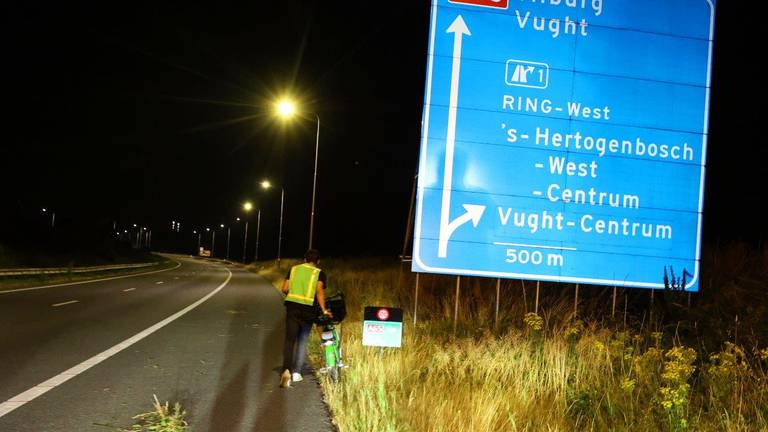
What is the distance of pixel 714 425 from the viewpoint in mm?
5484

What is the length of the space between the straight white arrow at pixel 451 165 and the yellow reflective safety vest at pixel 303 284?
2029mm

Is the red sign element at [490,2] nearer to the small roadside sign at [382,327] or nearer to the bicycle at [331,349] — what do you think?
the small roadside sign at [382,327]

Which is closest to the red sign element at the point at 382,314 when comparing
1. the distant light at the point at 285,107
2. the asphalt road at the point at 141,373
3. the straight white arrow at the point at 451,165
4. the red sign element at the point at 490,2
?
the asphalt road at the point at 141,373

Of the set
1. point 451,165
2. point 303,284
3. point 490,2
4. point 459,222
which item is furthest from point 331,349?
point 490,2

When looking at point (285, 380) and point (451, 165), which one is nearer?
point (285, 380)

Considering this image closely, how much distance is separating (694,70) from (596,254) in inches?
118

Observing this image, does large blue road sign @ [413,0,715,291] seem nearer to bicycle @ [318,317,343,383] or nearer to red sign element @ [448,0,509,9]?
red sign element @ [448,0,509,9]

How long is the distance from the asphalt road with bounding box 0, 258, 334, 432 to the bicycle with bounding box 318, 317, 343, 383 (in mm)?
300

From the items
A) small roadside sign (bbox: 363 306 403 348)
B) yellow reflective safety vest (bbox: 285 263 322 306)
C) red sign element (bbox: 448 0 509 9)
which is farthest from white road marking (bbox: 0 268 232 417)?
red sign element (bbox: 448 0 509 9)

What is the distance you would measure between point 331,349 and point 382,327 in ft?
2.48

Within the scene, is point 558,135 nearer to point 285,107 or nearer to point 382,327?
point 382,327

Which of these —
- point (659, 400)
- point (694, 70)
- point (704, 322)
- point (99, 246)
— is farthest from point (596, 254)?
point (99, 246)

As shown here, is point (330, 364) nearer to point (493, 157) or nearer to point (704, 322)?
point (493, 157)

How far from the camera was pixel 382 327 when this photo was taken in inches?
314
